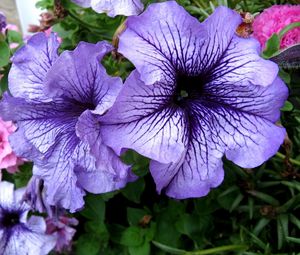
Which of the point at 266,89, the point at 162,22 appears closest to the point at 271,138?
the point at 266,89

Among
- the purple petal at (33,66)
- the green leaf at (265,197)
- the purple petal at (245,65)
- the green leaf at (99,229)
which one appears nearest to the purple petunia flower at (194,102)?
the purple petal at (245,65)

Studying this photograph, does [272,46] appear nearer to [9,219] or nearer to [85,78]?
[85,78]

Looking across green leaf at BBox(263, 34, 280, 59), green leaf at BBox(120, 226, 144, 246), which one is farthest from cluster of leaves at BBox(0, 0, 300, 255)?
green leaf at BBox(263, 34, 280, 59)

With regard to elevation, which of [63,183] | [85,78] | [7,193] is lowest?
[7,193]

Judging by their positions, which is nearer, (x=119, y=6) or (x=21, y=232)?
(x=119, y=6)

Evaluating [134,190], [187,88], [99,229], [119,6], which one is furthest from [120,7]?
[99,229]

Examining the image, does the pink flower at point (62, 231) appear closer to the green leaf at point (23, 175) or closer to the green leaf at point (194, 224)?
the green leaf at point (23, 175)

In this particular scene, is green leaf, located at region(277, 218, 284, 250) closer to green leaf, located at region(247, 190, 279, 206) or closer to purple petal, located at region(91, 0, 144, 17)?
green leaf, located at region(247, 190, 279, 206)
